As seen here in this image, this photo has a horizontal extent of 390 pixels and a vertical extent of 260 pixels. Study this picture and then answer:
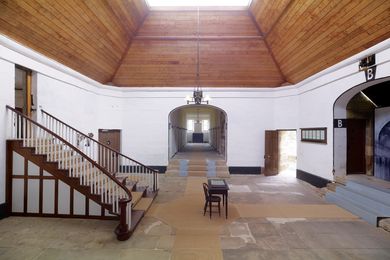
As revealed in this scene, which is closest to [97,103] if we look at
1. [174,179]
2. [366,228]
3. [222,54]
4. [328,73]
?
[174,179]

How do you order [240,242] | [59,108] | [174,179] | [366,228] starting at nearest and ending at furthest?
[240,242], [366,228], [59,108], [174,179]

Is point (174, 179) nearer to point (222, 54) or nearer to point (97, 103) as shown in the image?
point (97, 103)

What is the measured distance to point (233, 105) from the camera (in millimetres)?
10695

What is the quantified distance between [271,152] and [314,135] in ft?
7.27

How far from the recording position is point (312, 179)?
849cm

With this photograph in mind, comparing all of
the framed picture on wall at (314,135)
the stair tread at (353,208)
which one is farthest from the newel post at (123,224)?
the framed picture on wall at (314,135)

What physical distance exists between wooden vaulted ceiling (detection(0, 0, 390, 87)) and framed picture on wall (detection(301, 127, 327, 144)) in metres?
2.13

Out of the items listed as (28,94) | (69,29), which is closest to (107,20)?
(69,29)

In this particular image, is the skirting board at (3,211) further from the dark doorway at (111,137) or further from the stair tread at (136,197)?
the dark doorway at (111,137)

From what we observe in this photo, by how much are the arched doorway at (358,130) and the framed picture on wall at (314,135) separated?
0.50 metres

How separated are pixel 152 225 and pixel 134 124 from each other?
6585 millimetres

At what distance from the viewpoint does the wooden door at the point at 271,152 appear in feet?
33.2

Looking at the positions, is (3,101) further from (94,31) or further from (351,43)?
(351,43)

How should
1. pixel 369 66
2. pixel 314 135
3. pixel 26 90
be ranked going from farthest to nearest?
pixel 314 135, pixel 26 90, pixel 369 66
